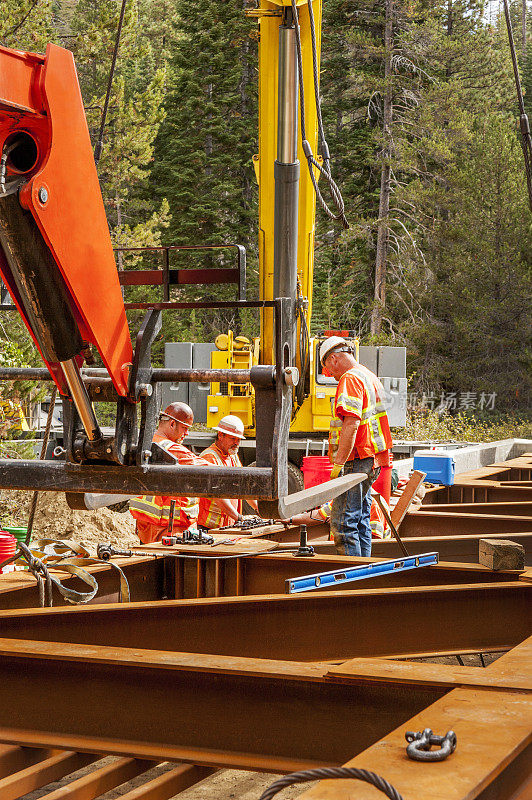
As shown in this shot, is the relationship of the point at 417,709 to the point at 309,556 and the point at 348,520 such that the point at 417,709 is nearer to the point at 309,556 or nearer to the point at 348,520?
the point at 309,556

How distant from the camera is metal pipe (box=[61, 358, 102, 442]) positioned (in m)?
3.17

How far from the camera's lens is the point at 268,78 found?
9.34 metres

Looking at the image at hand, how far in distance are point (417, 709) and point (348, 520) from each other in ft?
12.2

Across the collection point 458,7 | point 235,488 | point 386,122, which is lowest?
point 235,488

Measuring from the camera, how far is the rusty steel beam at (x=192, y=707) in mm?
2971

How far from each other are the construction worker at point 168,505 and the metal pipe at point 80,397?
3371 millimetres

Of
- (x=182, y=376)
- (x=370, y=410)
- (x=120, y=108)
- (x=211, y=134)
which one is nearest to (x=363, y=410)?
(x=370, y=410)

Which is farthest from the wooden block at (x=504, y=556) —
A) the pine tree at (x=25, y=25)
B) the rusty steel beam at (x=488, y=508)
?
the pine tree at (x=25, y=25)

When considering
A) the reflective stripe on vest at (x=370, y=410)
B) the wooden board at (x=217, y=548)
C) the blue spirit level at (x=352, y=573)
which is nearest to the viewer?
the blue spirit level at (x=352, y=573)

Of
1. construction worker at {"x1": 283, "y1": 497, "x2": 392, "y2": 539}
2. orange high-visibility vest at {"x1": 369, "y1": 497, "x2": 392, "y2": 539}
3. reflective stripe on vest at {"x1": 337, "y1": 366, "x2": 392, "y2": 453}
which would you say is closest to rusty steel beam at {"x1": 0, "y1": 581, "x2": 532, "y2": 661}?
reflective stripe on vest at {"x1": 337, "y1": 366, "x2": 392, "y2": 453}

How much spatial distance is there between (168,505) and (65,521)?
19.8 feet

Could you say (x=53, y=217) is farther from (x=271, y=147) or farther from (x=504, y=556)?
(x=271, y=147)

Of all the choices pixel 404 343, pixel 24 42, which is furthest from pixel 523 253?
pixel 24 42

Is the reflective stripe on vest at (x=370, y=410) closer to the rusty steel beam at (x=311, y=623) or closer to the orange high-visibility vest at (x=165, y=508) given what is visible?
the orange high-visibility vest at (x=165, y=508)
